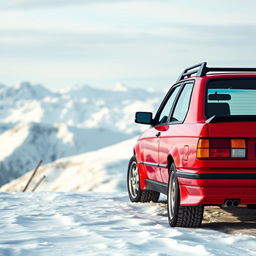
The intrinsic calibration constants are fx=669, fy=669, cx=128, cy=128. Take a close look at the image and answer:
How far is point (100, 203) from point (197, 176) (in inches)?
168

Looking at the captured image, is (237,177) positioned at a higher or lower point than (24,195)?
higher

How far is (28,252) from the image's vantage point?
19.2 ft

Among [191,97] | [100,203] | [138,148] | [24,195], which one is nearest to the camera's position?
[191,97]

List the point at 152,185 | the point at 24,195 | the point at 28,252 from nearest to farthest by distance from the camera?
the point at 28,252, the point at 152,185, the point at 24,195

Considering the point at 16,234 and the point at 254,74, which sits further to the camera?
the point at 254,74

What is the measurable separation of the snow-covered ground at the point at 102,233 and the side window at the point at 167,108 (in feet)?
4.21

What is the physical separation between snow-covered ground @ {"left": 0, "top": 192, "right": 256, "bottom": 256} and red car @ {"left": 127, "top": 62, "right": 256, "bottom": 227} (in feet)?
1.31

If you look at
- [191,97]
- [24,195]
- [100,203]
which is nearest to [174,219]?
[191,97]

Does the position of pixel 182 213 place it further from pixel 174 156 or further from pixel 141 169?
pixel 141 169

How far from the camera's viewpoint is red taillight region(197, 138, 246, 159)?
6672 millimetres

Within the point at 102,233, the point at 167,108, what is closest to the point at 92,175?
the point at 167,108

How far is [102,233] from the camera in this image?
7059 millimetres

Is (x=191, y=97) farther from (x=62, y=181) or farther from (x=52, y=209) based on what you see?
(x=62, y=181)

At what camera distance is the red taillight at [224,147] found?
6672 millimetres
